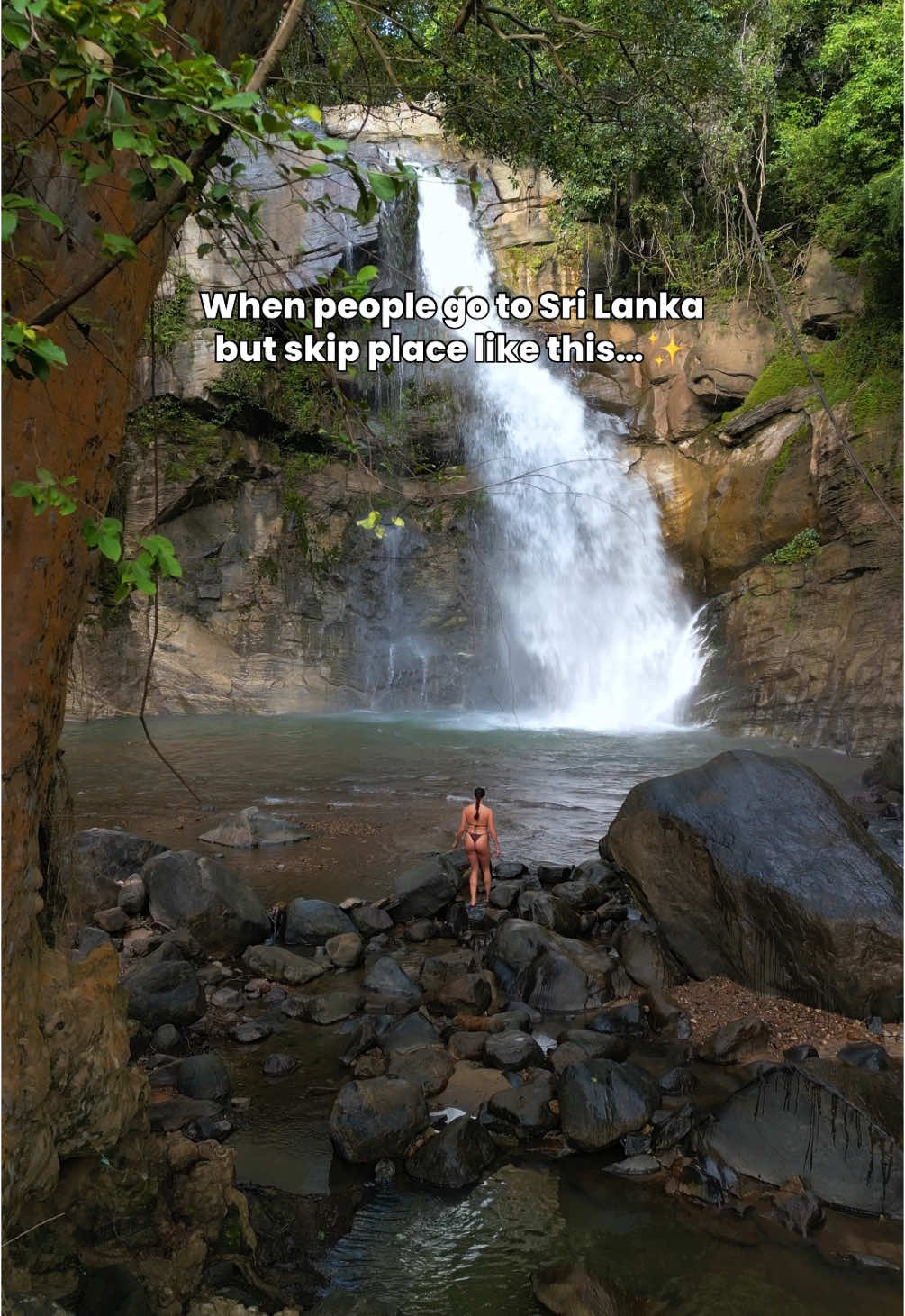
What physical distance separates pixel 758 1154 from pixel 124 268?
173 inches

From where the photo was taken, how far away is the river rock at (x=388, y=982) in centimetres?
587

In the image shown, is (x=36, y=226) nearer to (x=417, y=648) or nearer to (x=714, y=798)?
(x=714, y=798)

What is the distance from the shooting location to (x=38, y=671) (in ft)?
9.57

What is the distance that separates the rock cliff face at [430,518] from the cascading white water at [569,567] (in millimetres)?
533

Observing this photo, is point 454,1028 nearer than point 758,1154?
No

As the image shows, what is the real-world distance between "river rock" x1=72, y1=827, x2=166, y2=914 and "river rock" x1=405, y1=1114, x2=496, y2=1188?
3.87 metres

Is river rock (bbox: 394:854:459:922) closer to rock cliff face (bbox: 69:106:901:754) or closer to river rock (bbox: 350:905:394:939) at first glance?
river rock (bbox: 350:905:394:939)

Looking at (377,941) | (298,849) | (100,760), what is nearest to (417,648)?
(100,760)

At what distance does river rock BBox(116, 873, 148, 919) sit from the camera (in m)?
7.05

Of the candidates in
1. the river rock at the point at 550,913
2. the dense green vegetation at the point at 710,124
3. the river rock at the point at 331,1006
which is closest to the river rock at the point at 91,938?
the river rock at the point at 331,1006

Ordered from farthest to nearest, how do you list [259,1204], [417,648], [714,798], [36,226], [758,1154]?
[417,648]
[714,798]
[758,1154]
[259,1204]
[36,226]

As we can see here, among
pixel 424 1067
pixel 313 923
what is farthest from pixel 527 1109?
pixel 313 923

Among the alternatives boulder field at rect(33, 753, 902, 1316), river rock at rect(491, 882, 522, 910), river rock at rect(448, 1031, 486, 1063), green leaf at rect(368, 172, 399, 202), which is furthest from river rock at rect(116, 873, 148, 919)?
green leaf at rect(368, 172, 399, 202)

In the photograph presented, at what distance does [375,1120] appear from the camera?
13.9 feet
